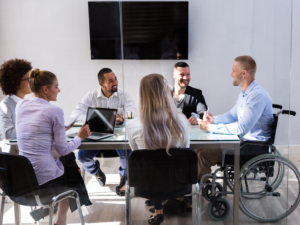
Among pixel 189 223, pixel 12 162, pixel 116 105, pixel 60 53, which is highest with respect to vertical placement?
pixel 60 53

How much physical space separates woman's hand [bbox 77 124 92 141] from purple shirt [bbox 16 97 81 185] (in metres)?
0.13

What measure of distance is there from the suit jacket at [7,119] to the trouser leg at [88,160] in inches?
18.6

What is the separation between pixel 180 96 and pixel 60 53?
89 cm

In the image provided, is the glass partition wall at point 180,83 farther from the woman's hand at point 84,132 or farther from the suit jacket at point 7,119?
the suit jacket at point 7,119

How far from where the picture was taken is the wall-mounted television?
5.98 feet

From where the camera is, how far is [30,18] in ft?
6.29

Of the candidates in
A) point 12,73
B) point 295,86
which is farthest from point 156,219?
Answer: point 295,86

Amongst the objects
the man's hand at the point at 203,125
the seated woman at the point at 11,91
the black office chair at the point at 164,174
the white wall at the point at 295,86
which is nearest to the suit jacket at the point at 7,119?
the seated woman at the point at 11,91

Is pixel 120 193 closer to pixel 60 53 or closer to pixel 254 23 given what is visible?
pixel 60 53

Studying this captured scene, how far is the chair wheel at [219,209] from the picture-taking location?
6.37 feet

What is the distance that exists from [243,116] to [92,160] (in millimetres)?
1109

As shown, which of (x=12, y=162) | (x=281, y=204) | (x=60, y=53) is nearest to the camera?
(x=12, y=162)

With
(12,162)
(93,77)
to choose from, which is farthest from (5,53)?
(12,162)

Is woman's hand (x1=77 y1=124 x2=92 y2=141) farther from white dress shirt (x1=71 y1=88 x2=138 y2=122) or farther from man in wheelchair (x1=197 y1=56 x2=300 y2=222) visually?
man in wheelchair (x1=197 y1=56 x2=300 y2=222)
